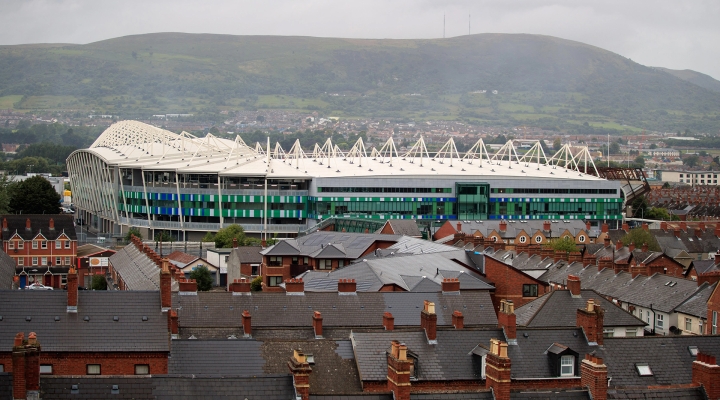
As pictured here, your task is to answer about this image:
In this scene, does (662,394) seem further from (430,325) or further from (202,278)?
(202,278)

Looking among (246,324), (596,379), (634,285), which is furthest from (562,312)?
(596,379)

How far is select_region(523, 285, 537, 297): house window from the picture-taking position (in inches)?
2937

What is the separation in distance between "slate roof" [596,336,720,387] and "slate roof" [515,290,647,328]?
24.9 ft

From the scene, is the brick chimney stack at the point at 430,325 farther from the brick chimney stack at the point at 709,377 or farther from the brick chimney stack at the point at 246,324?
the brick chimney stack at the point at 709,377

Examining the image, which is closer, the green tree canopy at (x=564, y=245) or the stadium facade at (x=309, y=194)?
the green tree canopy at (x=564, y=245)

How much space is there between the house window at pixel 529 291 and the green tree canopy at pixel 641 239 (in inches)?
2098

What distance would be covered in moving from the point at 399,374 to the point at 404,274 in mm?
37506

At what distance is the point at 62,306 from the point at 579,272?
47356mm

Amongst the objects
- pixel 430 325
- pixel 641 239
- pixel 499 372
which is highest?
pixel 499 372

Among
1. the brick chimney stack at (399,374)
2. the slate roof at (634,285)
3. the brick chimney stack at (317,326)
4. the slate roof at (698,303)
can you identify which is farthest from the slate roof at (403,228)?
the brick chimney stack at (399,374)

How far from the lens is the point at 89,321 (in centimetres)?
4600

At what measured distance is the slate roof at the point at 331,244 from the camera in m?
93.4

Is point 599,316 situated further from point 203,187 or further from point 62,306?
point 203,187

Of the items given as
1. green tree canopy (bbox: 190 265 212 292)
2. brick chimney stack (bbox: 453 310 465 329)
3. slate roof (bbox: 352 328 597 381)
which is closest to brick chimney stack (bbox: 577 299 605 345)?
slate roof (bbox: 352 328 597 381)
